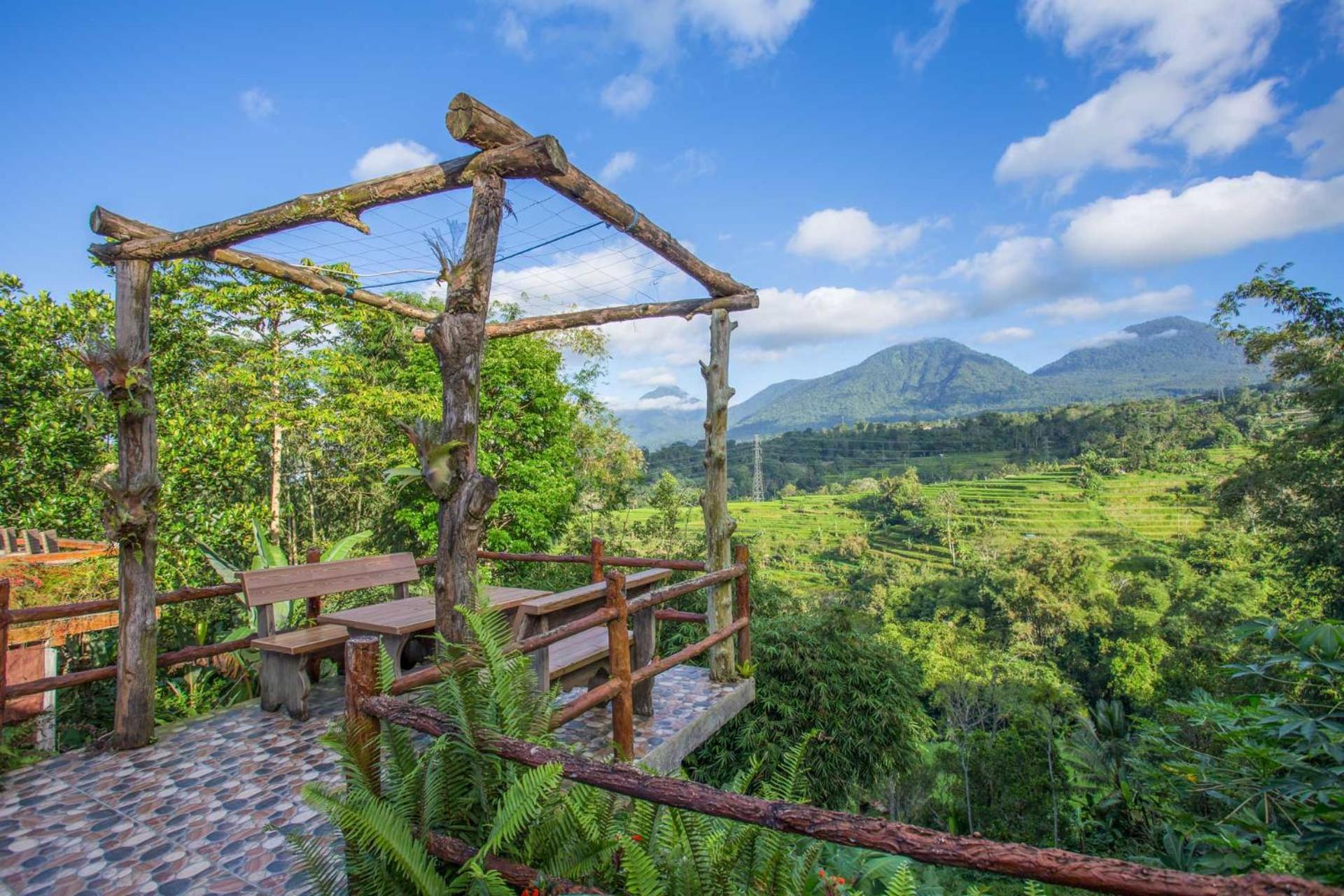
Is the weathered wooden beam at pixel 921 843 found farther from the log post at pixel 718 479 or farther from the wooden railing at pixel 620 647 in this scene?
the log post at pixel 718 479

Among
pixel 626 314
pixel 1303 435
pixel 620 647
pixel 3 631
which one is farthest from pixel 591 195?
pixel 1303 435

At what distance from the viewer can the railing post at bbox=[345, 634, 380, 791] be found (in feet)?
6.67

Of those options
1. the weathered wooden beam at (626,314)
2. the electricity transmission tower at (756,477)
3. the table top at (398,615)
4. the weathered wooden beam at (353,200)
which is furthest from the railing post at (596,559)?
the electricity transmission tower at (756,477)

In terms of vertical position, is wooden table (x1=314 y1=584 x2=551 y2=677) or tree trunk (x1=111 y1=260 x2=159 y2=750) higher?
tree trunk (x1=111 y1=260 x2=159 y2=750)

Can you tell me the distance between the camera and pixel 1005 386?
522 feet

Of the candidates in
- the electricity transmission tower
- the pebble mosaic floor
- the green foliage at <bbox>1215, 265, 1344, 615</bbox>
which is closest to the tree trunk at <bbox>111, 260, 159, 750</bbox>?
the pebble mosaic floor

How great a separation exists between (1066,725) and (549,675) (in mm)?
17325

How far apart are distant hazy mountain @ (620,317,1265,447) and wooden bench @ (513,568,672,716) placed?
115665 mm

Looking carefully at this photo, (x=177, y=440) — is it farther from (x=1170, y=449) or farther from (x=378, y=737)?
(x=1170, y=449)

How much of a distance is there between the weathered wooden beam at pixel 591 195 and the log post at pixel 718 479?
29cm

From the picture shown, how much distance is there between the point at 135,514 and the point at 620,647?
2.75 metres

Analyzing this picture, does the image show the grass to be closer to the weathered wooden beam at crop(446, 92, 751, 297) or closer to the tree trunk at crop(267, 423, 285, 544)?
the tree trunk at crop(267, 423, 285, 544)

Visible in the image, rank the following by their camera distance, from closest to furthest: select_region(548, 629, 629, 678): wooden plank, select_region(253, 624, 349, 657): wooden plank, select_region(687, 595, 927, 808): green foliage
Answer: select_region(548, 629, 629, 678): wooden plank, select_region(253, 624, 349, 657): wooden plank, select_region(687, 595, 927, 808): green foliage

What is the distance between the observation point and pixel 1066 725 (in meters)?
15.9
